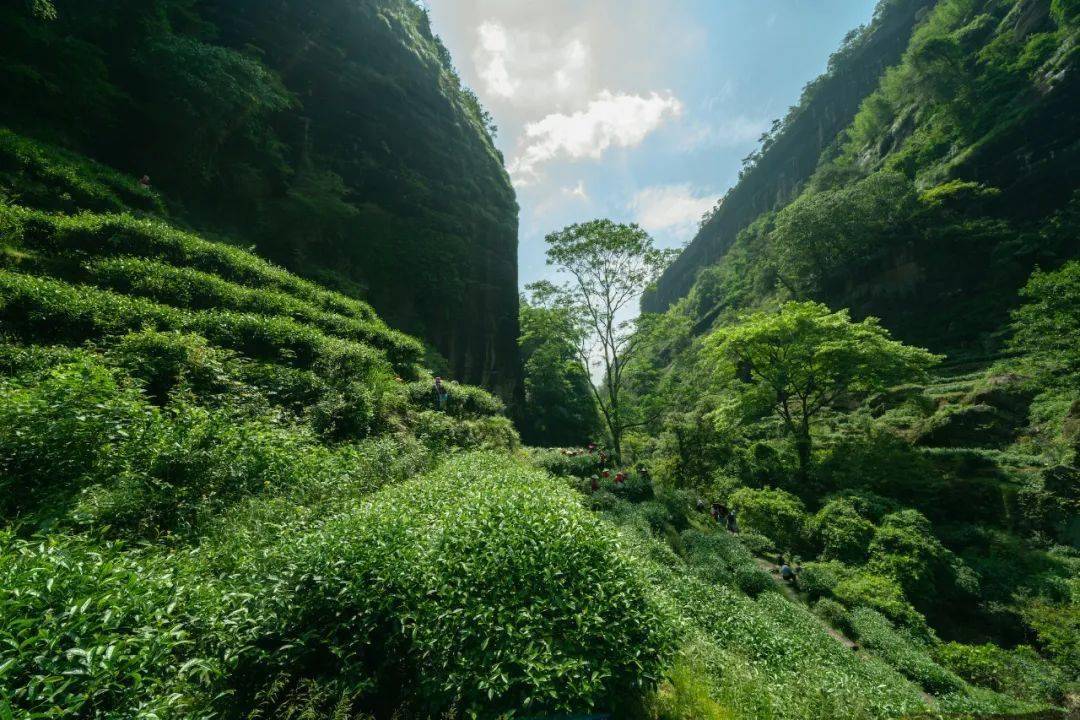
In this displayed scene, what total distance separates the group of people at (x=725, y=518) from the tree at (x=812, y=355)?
4.51 metres

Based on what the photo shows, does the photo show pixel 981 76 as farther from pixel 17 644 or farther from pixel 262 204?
pixel 17 644

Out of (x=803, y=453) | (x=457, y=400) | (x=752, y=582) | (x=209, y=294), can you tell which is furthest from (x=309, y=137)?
(x=803, y=453)

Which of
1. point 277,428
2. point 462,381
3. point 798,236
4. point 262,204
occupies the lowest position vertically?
point 277,428

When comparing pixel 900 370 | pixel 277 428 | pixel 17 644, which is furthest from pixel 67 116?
pixel 900 370

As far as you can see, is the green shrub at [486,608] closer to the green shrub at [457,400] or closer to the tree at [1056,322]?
the green shrub at [457,400]

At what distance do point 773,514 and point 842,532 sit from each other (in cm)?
266

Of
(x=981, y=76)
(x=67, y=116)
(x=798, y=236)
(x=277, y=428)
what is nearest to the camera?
(x=277, y=428)

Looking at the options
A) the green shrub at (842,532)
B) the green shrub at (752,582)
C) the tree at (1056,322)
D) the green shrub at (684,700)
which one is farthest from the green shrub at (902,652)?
the tree at (1056,322)

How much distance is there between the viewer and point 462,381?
72.4 ft

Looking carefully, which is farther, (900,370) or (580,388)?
(580,388)

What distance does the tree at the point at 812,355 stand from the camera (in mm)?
16906

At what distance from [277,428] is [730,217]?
315ft

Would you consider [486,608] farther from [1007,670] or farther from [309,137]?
[309,137]

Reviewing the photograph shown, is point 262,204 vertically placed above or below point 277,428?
above
